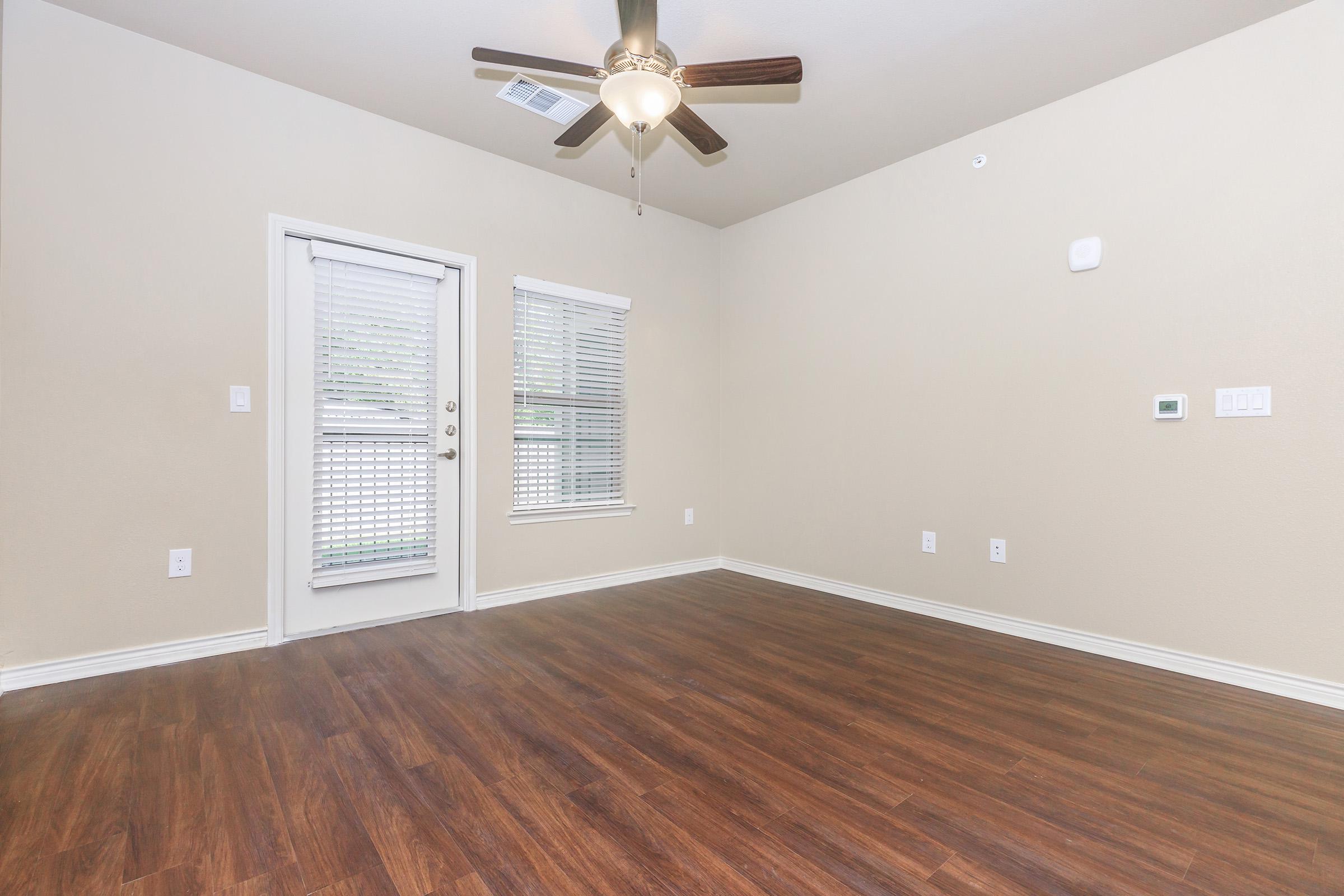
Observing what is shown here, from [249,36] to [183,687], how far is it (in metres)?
2.69

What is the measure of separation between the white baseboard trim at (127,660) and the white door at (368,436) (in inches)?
8.8

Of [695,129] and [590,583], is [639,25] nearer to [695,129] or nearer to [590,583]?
[695,129]

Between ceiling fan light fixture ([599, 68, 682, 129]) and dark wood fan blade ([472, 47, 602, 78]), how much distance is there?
0.26 ft

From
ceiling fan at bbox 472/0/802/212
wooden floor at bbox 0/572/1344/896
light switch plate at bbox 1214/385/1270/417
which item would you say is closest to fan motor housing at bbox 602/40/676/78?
ceiling fan at bbox 472/0/802/212

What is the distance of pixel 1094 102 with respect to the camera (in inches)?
111

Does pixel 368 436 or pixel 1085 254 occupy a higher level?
pixel 1085 254

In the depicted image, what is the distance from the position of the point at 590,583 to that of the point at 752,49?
310 centimetres

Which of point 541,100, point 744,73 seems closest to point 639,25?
point 744,73

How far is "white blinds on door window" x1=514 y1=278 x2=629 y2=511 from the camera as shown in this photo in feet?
12.3

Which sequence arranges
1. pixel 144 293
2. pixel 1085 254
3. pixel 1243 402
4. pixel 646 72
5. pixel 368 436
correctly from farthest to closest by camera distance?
pixel 368 436 → pixel 1085 254 → pixel 144 293 → pixel 1243 402 → pixel 646 72

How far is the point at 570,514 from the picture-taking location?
392 centimetres

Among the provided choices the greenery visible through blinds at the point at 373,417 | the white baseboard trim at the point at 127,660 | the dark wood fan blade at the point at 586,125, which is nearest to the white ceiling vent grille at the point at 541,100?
the dark wood fan blade at the point at 586,125

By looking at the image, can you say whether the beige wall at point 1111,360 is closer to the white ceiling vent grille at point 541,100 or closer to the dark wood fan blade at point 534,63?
the white ceiling vent grille at point 541,100

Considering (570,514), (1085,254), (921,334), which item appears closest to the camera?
(1085,254)
